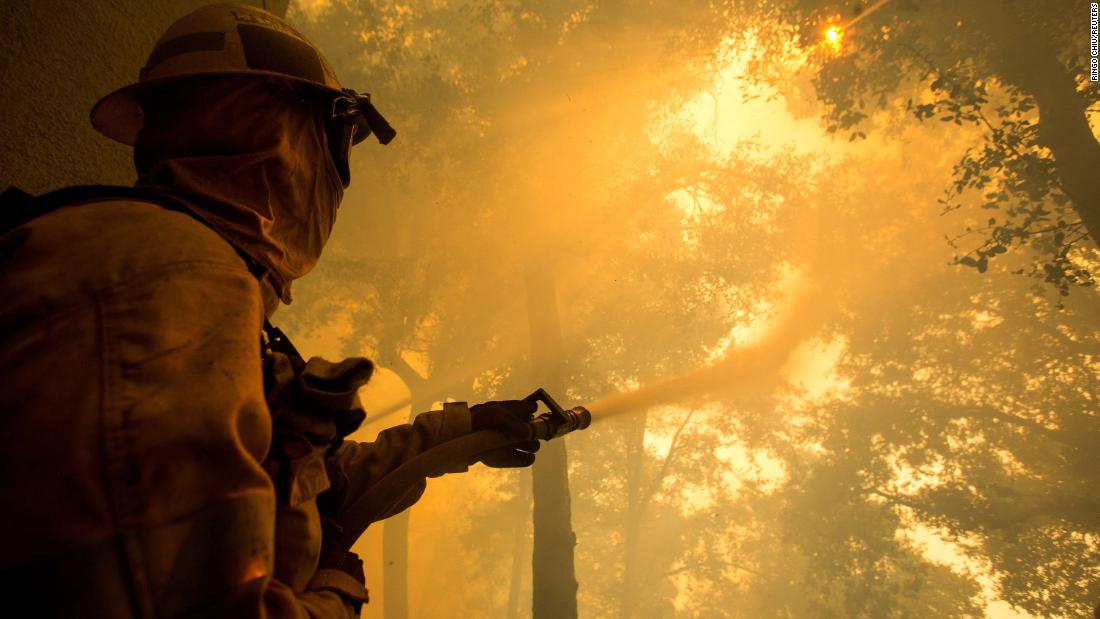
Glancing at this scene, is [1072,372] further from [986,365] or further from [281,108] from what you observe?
[281,108]

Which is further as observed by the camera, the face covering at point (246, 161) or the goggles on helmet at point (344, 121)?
the goggles on helmet at point (344, 121)

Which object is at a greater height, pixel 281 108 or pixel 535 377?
→ pixel 535 377

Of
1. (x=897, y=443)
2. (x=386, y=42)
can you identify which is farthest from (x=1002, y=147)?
(x=386, y=42)

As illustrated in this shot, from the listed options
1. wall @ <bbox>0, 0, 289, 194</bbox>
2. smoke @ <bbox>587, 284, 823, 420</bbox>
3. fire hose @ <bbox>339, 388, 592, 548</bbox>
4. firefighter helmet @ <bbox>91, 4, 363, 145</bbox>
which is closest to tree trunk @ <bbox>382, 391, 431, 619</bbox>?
smoke @ <bbox>587, 284, 823, 420</bbox>

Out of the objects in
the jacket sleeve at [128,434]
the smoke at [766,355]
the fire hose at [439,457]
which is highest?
the smoke at [766,355]

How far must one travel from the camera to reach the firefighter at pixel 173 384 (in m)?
0.73

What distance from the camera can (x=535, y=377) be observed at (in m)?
10.2

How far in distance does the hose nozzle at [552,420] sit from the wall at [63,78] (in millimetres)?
3032

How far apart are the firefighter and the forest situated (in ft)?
23.9

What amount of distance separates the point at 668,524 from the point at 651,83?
24.6m

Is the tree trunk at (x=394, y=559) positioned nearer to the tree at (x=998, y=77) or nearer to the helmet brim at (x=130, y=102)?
the helmet brim at (x=130, y=102)

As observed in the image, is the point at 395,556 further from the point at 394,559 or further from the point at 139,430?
the point at 139,430

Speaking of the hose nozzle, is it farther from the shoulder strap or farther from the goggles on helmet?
the shoulder strap

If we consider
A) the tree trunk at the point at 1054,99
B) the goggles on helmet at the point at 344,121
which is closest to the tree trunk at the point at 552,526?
the goggles on helmet at the point at 344,121
